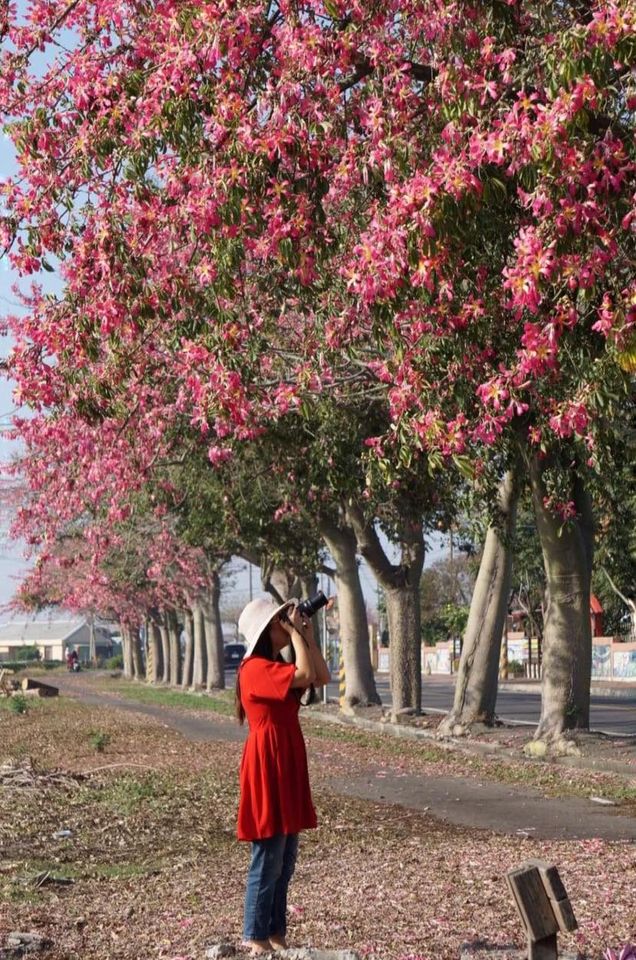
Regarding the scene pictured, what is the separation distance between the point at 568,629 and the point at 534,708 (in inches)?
619

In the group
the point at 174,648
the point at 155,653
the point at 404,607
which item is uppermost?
the point at 404,607

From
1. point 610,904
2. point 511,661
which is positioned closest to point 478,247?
point 610,904

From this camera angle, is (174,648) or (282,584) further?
(174,648)

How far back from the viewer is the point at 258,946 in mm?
7039

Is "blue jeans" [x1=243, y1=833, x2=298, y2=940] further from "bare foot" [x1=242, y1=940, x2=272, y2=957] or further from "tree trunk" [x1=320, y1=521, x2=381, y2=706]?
"tree trunk" [x1=320, y1=521, x2=381, y2=706]

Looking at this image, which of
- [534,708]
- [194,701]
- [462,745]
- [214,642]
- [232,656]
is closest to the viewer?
[462,745]

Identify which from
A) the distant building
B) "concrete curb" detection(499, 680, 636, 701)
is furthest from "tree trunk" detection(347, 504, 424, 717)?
the distant building

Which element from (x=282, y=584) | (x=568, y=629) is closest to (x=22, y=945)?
(x=568, y=629)

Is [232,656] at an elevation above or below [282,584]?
below

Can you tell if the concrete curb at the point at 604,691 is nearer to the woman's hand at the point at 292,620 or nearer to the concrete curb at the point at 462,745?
the concrete curb at the point at 462,745

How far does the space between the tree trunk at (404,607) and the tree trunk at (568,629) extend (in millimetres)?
7912

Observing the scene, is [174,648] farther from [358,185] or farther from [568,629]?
[358,185]

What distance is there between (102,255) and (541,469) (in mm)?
9917

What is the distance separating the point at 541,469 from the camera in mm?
19109
